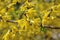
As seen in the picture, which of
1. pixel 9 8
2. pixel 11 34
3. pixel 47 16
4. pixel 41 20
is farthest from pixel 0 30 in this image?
pixel 47 16

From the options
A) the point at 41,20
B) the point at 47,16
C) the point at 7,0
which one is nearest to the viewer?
the point at 47,16

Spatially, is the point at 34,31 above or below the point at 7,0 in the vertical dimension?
below

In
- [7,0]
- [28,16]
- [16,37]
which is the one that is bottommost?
[16,37]

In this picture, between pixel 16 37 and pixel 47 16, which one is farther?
pixel 16 37

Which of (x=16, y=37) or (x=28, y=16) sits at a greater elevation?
(x=28, y=16)

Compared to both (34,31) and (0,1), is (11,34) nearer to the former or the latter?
(34,31)

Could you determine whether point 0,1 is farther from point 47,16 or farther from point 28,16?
point 47,16

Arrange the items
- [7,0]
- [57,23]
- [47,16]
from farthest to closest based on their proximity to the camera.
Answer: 1. [7,0]
2. [57,23]
3. [47,16]

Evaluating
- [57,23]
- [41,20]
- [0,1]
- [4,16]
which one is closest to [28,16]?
[41,20]

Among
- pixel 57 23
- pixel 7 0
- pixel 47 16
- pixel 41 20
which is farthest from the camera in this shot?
pixel 7 0
